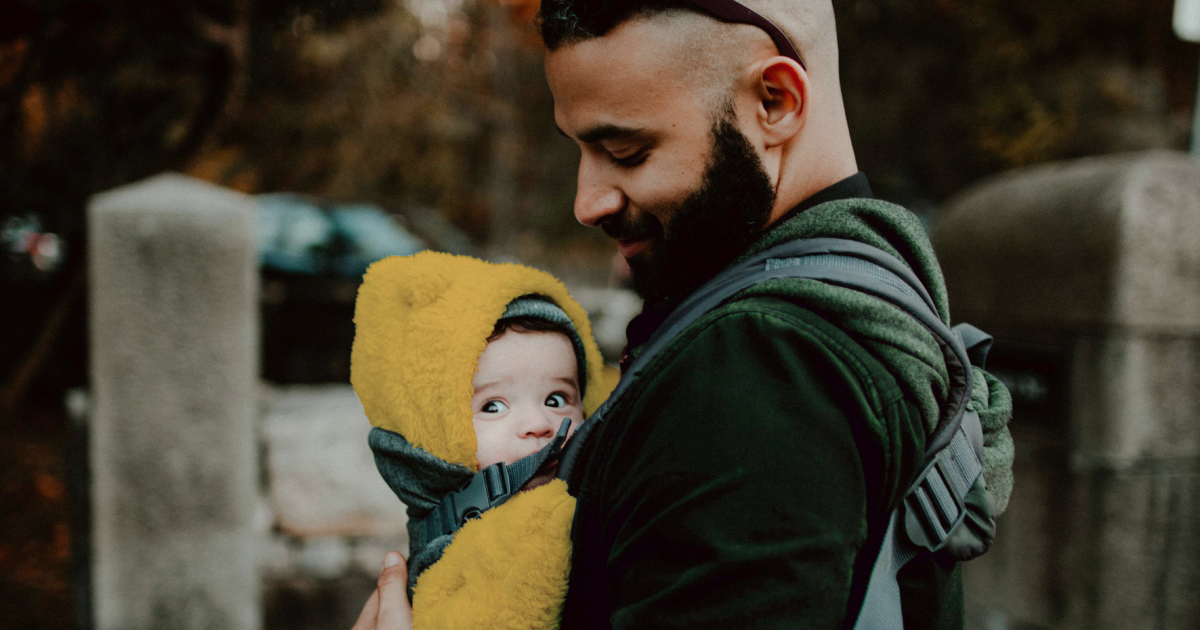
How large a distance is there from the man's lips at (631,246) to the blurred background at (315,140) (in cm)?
248

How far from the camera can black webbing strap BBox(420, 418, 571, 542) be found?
135cm

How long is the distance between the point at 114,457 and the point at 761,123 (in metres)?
2.91

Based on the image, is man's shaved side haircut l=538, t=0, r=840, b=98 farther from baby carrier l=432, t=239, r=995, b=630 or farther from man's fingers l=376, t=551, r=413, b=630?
man's fingers l=376, t=551, r=413, b=630

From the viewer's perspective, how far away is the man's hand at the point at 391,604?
53.1 inches

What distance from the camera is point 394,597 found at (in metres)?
1.40

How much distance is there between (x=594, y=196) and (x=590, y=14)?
25 cm

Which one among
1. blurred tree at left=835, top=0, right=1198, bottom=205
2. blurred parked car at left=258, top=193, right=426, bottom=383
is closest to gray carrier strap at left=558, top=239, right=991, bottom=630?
blurred parked car at left=258, top=193, right=426, bottom=383

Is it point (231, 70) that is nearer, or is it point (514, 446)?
point (514, 446)

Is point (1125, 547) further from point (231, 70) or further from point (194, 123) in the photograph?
point (194, 123)

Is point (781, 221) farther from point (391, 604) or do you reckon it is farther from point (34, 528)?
A: point (34, 528)

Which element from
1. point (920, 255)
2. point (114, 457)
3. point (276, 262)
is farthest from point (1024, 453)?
point (276, 262)

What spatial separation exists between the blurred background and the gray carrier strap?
7.99ft

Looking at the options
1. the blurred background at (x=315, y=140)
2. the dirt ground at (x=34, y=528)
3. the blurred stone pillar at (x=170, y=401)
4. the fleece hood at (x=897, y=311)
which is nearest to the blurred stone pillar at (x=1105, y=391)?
the blurred background at (x=315, y=140)

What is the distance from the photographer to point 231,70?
4371 millimetres
